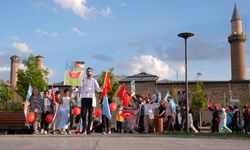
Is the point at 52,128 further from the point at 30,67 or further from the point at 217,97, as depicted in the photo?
the point at 217,97

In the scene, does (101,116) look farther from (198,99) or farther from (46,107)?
(198,99)

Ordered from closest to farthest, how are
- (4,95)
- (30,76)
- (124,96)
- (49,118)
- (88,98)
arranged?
(88,98)
(49,118)
(124,96)
(30,76)
(4,95)

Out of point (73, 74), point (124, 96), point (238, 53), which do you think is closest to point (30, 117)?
point (73, 74)

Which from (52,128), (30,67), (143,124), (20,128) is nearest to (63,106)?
(52,128)

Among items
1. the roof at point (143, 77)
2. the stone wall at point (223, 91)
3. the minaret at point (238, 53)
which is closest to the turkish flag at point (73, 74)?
the stone wall at point (223, 91)

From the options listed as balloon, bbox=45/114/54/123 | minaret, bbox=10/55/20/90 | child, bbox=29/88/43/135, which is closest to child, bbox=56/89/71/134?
balloon, bbox=45/114/54/123

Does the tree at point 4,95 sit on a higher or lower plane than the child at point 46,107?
higher

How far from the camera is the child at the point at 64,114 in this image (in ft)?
44.9

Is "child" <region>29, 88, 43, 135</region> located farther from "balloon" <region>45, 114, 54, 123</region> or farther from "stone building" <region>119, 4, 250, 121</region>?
"stone building" <region>119, 4, 250, 121</region>

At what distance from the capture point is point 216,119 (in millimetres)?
19453

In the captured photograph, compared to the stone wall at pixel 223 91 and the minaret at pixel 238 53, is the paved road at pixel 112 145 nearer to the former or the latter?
the stone wall at pixel 223 91

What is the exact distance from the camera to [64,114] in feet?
45.8

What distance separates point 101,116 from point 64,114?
216 centimetres

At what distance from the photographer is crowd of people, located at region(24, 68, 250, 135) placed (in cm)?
1192
